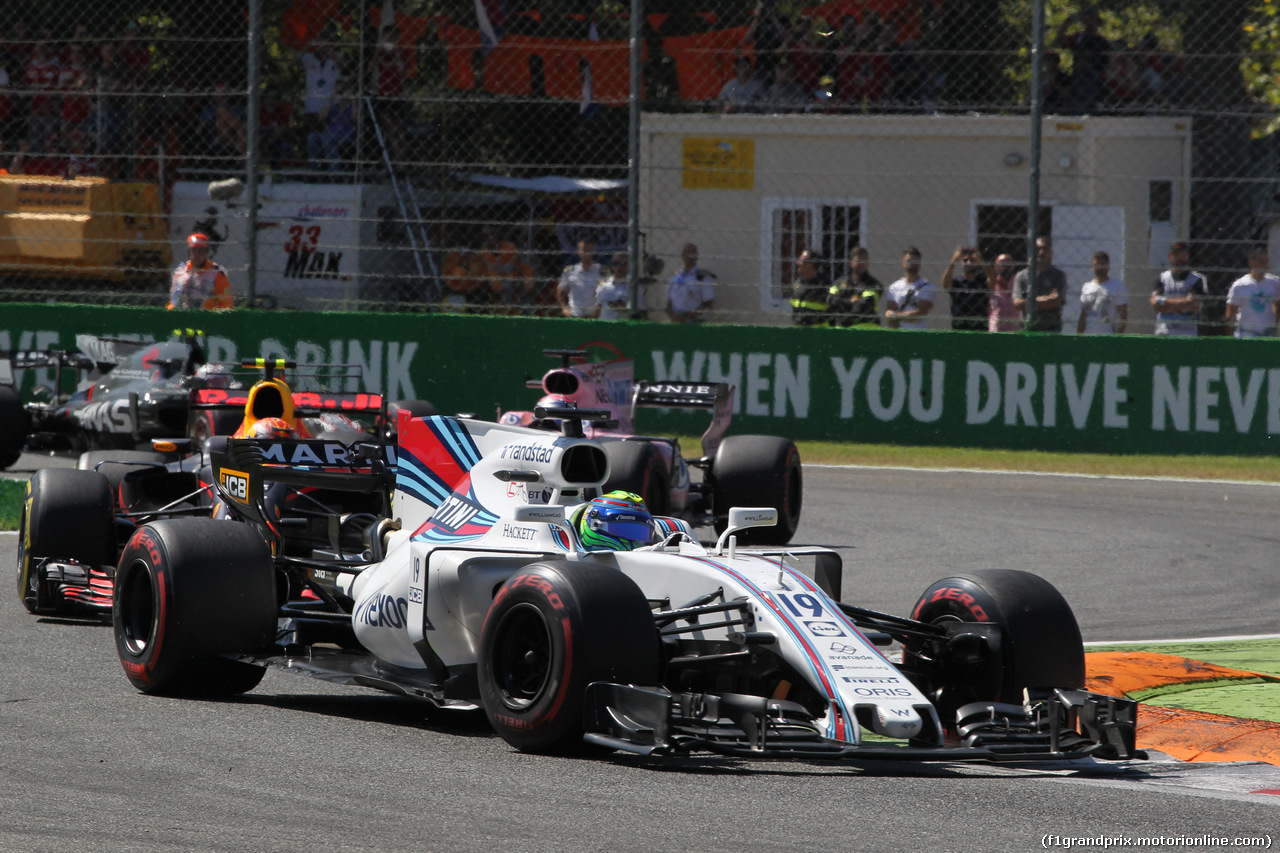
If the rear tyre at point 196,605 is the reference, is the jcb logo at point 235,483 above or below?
above

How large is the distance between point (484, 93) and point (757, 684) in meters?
16.9

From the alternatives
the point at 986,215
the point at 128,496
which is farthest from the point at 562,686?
the point at 986,215

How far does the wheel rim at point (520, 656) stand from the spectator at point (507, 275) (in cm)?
1199

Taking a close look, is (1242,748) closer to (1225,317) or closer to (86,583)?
(86,583)

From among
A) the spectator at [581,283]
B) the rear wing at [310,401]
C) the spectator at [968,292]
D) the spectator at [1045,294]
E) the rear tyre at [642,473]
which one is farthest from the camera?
the spectator at [581,283]

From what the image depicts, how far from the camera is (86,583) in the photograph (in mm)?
8523

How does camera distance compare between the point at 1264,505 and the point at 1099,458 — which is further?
the point at 1099,458

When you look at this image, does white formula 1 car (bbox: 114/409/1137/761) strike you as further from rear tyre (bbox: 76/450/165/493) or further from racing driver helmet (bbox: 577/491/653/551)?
rear tyre (bbox: 76/450/165/493)

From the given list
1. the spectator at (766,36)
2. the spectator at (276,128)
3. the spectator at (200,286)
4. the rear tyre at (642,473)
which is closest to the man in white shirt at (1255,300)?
the spectator at (766,36)

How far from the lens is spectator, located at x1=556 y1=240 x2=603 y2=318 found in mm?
18328

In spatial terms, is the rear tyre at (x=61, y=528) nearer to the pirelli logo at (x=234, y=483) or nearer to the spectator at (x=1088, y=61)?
the pirelli logo at (x=234, y=483)

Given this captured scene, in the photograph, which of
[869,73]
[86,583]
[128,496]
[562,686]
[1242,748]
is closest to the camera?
[562,686]

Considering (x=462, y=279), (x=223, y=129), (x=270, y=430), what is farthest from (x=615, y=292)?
(x=270, y=430)

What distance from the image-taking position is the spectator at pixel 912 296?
17283 mm
